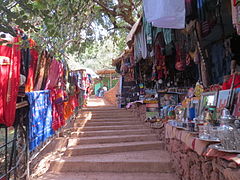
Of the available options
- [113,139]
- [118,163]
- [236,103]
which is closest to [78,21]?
[113,139]

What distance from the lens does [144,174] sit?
4.15 m

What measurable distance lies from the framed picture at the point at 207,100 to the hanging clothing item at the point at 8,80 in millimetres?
2933

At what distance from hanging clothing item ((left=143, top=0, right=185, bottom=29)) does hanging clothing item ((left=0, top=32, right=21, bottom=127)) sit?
204 cm

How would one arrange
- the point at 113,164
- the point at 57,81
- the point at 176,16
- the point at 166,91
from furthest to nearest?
1. the point at 166,91
2. the point at 57,81
3. the point at 113,164
4. the point at 176,16

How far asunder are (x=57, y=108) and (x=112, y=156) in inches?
73.3

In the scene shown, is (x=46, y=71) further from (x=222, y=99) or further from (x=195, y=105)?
(x=222, y=99)

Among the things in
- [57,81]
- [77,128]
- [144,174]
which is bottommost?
[144,174]

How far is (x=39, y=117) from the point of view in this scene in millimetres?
3957

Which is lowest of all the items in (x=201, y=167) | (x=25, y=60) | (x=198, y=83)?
(x=201, y=167)

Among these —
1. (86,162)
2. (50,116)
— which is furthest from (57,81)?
(86,162)

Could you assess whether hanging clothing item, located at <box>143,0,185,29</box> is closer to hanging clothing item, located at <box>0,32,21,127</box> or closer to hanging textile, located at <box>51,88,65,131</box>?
hanging clothing item, located at <box>0,32,21,127</box>

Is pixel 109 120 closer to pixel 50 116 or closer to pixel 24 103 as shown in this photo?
pixel 50 116

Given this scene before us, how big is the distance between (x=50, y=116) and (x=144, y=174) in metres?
2.42

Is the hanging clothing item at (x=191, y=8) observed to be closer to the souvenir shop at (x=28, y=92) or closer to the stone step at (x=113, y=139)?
the souvenir shop at (x=28, y=92)
